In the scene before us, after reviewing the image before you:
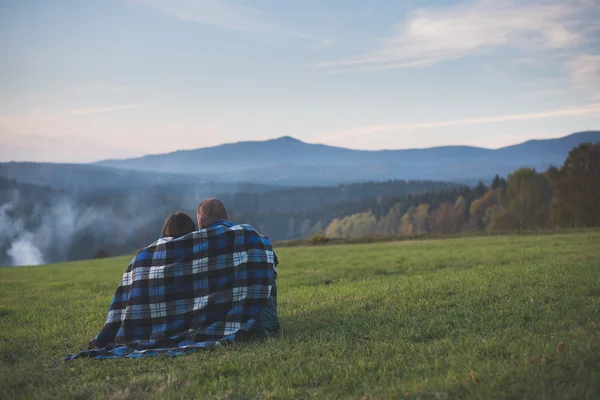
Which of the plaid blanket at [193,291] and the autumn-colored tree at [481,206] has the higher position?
the plaid blanket at [193,291]

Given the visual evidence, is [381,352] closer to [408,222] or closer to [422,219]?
[422,219]

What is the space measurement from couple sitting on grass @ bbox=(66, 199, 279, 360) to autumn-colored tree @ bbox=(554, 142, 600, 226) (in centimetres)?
6607

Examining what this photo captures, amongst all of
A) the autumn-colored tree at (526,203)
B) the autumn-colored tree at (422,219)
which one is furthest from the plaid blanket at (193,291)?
the autumn-colored tree at (422,219)

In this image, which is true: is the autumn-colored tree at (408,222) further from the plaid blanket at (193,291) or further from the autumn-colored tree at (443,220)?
the plaid blanket at (193,291)

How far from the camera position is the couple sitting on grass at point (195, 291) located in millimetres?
8838

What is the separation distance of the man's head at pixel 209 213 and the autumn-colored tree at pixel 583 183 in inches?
2599

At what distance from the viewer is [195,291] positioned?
9.17 meters

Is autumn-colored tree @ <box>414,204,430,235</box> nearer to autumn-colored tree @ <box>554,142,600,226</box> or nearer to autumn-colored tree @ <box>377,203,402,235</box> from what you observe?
autumn-colored tree @ <box>377,203,402,235</box>

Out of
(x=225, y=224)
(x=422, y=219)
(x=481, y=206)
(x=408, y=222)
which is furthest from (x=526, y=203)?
(x=225, y=224)

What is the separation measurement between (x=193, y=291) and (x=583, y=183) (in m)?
68.5

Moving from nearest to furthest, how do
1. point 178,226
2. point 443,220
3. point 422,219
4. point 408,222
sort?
point 178,226
point 443,220
point 422,219
point 408,222

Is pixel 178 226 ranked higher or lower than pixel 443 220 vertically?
higher

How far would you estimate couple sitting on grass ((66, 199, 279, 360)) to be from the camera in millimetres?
8838

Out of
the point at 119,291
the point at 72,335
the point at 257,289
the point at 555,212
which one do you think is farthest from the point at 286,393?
the point at 555,212
